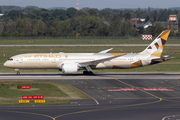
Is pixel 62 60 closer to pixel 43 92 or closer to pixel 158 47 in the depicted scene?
pixel 43 92

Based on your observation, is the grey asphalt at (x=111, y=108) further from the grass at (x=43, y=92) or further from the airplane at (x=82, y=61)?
the airplane at (x=82, y=61)

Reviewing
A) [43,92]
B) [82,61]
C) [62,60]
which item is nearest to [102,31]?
[82,61]

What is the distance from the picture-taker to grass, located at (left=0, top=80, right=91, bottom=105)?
3075 centimetres

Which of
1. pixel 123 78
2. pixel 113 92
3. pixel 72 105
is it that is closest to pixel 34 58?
pixel 123 78

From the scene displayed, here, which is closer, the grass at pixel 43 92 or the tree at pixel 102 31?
the grass at pixel 43 92

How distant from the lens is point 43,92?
35031 mm

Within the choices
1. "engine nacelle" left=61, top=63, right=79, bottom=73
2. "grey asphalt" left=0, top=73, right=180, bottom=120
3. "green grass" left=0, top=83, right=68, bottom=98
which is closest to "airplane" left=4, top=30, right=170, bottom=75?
"engine nacelle" left=61, top=63, right=79, bottom=73

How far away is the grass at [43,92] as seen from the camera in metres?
30.7

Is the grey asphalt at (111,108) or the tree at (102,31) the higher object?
the grey asphalt at (111,108)

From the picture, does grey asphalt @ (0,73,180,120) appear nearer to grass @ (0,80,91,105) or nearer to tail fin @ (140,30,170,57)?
grass @ (0,80,91,105)

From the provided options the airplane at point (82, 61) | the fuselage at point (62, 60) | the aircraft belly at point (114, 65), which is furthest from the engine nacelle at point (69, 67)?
the aircraft belly at point (114, 65)

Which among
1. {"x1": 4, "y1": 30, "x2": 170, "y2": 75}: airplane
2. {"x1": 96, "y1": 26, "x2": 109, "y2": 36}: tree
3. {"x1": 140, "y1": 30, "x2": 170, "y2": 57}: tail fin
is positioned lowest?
{"x1": 96, "y1": 26, "x2": 109, "y2": 36}: tree

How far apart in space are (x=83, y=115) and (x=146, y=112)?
5.92 metres

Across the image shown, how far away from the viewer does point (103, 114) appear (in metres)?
25.5
